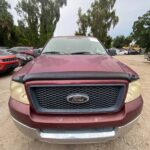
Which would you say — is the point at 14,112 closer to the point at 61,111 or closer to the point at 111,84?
the point at 61,111

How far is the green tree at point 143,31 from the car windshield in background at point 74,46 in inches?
526

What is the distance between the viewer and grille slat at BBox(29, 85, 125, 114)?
217 centimetres

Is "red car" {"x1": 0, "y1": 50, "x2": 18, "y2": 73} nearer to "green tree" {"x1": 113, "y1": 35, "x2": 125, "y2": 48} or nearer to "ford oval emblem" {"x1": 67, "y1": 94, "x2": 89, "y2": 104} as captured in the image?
"ford oval emblem" {"x1": 67, "y1": 94, "x2": 89, "y2": 104}

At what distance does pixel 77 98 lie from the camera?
85.1 inches

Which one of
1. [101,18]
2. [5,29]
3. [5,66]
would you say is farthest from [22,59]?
[101,18]

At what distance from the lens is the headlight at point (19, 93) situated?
7.37 feet

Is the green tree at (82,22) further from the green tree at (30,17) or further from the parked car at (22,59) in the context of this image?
the parked car at (22,59)

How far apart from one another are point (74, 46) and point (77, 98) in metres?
1.99

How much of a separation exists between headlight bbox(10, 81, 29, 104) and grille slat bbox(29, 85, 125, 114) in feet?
Answer: 0.38

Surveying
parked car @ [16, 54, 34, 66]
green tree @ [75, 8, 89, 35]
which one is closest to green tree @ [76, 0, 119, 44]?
green tree @ [75, 8, 89, 35]

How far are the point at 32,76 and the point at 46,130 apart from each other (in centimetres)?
63

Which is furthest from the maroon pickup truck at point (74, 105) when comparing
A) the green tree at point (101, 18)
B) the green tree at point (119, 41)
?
the green tree at point (119, 41)

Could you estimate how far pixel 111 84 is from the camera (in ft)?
7.09

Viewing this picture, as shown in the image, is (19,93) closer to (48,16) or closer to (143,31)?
(143,31)
